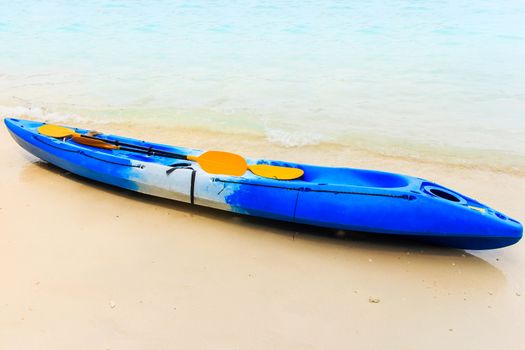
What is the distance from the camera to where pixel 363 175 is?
3947 millimetres

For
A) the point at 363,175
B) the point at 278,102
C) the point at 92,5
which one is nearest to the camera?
the point at 363,175

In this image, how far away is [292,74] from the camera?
30.2 ft

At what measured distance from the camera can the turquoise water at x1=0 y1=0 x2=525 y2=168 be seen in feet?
21.8

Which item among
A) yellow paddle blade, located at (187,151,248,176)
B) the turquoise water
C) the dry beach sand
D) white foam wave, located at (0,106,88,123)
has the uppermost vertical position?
the turquoise water

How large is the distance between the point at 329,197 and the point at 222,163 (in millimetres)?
1142

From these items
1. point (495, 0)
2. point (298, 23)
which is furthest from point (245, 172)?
point (495, 0)

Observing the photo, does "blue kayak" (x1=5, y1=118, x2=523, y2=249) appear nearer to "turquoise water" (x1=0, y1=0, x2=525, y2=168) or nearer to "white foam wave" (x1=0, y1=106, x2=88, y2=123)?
"turquoise water" (x1=0, y1=0, x2=525, y2=168)

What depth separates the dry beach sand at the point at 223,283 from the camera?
2771mm

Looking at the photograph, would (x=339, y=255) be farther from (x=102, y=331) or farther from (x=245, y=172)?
(x=102, y=331)

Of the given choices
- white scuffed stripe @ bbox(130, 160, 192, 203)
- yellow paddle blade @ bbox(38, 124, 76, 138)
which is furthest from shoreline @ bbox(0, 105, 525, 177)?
white scuffed stripe @ bbox(130, 160, 192, 203)

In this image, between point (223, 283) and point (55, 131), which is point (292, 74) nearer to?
point (55, 131)

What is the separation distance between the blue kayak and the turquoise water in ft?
7.28

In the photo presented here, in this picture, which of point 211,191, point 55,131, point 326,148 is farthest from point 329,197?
point 55,131

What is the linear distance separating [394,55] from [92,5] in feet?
46.7
